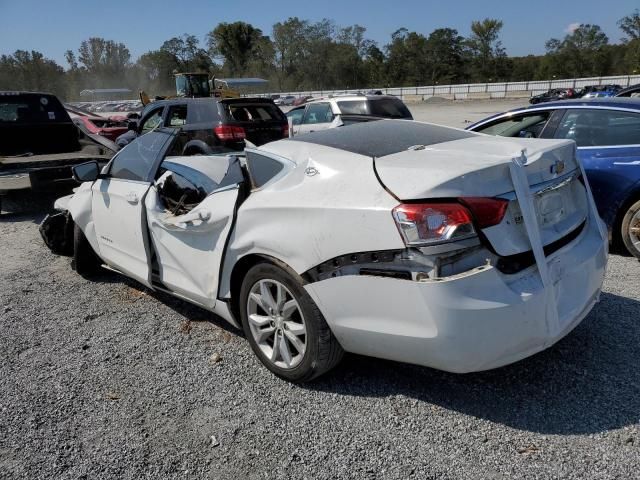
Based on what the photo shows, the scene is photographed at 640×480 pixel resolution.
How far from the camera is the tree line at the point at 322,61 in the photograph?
82.2m

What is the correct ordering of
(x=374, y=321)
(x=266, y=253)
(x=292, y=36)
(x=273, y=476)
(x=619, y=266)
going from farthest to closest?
1. (x=292, y=36)
2. (x=619, y=266)
3. (x=266, y=253)
4. (x=374, y=321)
5. (x=273, y=476)

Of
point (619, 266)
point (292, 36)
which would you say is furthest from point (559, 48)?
point (619, 266)

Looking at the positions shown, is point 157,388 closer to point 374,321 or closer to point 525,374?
point 374,321

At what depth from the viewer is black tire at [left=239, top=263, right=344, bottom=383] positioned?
2762 mm

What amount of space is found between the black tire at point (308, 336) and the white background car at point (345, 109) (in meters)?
8.76

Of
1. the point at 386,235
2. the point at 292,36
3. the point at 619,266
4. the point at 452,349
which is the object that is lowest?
the point at 619,266

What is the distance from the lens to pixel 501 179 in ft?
8.16

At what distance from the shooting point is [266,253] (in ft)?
9.55

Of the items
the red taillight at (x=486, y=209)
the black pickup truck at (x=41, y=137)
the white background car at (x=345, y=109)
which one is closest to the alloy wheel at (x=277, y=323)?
the red taillight at (x=486, y=209)

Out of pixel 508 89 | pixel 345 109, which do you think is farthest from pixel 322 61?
pixel 345 109

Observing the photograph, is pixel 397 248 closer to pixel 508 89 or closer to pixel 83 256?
pixel 83 256

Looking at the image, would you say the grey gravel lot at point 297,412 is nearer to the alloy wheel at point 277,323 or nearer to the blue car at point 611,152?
the alloy wheel at point 277,323

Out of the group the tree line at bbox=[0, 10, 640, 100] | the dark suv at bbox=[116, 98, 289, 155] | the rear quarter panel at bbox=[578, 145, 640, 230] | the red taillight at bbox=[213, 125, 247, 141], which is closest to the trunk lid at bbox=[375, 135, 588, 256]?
the rear quarter panel at bbox=[578, 145, 640, 230]

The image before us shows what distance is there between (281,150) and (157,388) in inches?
63.1
